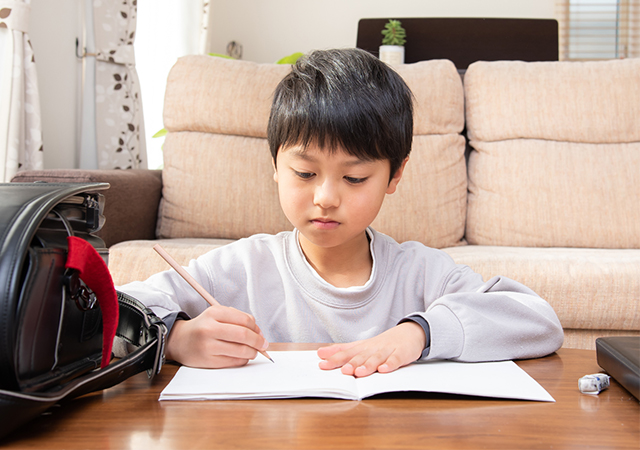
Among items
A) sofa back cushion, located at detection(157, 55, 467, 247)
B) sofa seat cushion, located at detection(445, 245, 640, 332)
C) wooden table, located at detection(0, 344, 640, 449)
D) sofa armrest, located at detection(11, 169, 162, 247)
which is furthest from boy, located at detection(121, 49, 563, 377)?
sofa back cushion, located at detection(157, 55, 467, 247)

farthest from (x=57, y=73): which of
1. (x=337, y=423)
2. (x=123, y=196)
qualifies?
(x=337, y=423)

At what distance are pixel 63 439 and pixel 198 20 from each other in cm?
379

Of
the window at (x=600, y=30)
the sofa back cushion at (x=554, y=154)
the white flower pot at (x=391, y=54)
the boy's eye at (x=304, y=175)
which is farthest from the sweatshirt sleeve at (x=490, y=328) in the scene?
the window at (x=600, y=30)

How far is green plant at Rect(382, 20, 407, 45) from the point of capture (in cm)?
316

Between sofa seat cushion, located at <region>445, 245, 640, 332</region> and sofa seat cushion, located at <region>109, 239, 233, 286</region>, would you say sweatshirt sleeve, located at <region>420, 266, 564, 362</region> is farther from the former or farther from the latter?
sofa seat cushion, located at <region>109, 239, 233, 286</region>

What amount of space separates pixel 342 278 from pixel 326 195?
9.2 inches

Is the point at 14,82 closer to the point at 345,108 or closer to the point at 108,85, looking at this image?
the point at 108,85

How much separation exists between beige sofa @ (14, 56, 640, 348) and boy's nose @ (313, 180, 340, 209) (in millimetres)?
1087

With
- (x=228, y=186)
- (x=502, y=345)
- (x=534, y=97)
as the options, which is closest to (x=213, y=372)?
(x=502, y=345)

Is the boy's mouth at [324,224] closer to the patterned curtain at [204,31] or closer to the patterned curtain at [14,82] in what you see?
the patterned curtain at [14,82]

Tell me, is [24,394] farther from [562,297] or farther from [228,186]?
[228,186]

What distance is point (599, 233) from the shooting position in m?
1.85

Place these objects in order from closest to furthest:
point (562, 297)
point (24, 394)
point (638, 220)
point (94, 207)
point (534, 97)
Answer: point (24, 394)
point (94, 207)
point (562, 297)
point (638, 220)
point (534, 97)

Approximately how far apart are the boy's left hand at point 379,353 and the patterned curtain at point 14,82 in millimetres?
1750
